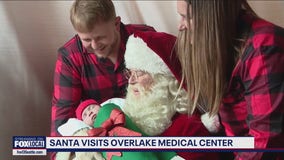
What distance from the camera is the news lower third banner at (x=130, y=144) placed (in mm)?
804

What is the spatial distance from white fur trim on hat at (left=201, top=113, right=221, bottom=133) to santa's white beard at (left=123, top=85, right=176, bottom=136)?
0.07 metres

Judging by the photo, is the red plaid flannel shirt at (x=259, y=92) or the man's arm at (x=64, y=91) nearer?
the red plaid flannel shirt at (x=259, y=92)

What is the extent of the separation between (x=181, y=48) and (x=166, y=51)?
4 cm

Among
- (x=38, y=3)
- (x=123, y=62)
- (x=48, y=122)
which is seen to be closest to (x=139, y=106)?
(x=123, y=62)

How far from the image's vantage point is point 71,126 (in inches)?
33.0

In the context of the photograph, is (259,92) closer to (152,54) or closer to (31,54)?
(152,54)

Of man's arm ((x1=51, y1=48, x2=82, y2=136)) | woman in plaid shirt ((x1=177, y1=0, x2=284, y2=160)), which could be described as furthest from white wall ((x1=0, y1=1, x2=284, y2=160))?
woman in plaid shirt ((x1=177, y1=0, x2=284, y2=160))

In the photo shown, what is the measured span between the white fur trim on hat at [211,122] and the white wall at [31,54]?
0.22 meters

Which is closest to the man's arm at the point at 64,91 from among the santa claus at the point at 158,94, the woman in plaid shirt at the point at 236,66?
the santa claus at the point at 158,94

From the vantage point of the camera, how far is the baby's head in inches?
33.1

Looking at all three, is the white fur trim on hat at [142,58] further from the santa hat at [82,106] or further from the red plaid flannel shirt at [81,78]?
the santa hat at [82,106]

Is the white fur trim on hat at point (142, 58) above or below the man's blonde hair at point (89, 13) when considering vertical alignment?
below

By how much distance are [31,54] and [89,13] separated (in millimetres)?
201

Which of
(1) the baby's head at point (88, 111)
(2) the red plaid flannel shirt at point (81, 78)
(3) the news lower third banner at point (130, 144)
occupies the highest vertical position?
(2) the red plaid flannel shirt at point (81, 78)
